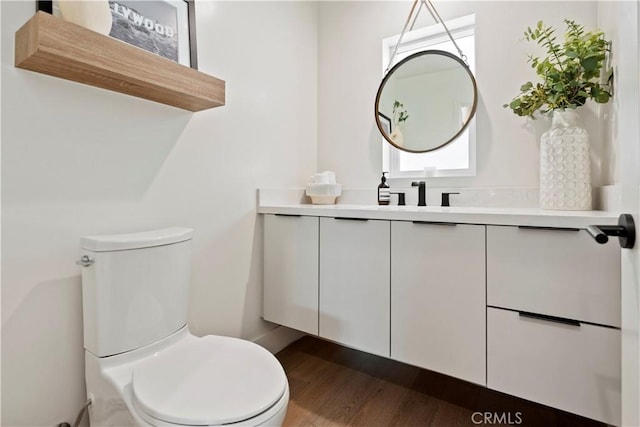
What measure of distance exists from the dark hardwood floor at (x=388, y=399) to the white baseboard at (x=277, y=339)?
0.10 meters

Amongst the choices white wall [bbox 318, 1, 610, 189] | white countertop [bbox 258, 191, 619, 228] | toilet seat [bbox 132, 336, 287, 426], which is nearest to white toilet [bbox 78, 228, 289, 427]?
toilet seat [bbox 132, 336, 287, 426]

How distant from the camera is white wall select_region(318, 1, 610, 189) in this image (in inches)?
62.1

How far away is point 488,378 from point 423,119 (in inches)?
55.6

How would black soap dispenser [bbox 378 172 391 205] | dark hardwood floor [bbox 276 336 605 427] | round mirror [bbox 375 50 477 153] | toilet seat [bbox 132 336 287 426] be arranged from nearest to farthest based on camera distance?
toilet seat [bbox 132 336 287 426] → dark hardwood floor [bbox 276 336 605 427] → round mirror [bbox 375 50 477 153] → black soap dispenser [bbox 378 172 391 205]

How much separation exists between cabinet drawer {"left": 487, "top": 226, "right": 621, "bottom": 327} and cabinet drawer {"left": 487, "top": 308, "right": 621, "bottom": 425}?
0.05 metres

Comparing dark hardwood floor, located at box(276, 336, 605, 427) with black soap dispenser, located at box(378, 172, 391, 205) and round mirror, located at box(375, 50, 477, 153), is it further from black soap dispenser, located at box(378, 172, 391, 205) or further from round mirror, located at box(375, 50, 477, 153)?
round mirror, located at box(375, 50, 477, 153)

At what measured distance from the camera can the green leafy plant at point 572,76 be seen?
49.8 inches

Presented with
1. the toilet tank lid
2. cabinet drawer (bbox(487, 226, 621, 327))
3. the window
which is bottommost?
cabinet drawer (bbox(487, 226, 621, 327))

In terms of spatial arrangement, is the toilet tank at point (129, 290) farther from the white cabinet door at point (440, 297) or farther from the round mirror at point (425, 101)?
the round mirror at point (425, 101)

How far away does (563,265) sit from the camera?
1.06 meters

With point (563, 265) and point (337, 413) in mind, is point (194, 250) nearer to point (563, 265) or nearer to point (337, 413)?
point (337, 413)

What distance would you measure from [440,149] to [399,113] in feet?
1.14

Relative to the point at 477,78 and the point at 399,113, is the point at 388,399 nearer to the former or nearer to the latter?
the point at 399,113

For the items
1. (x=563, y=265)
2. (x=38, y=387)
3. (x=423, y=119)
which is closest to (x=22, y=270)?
(x=38, y=387)
